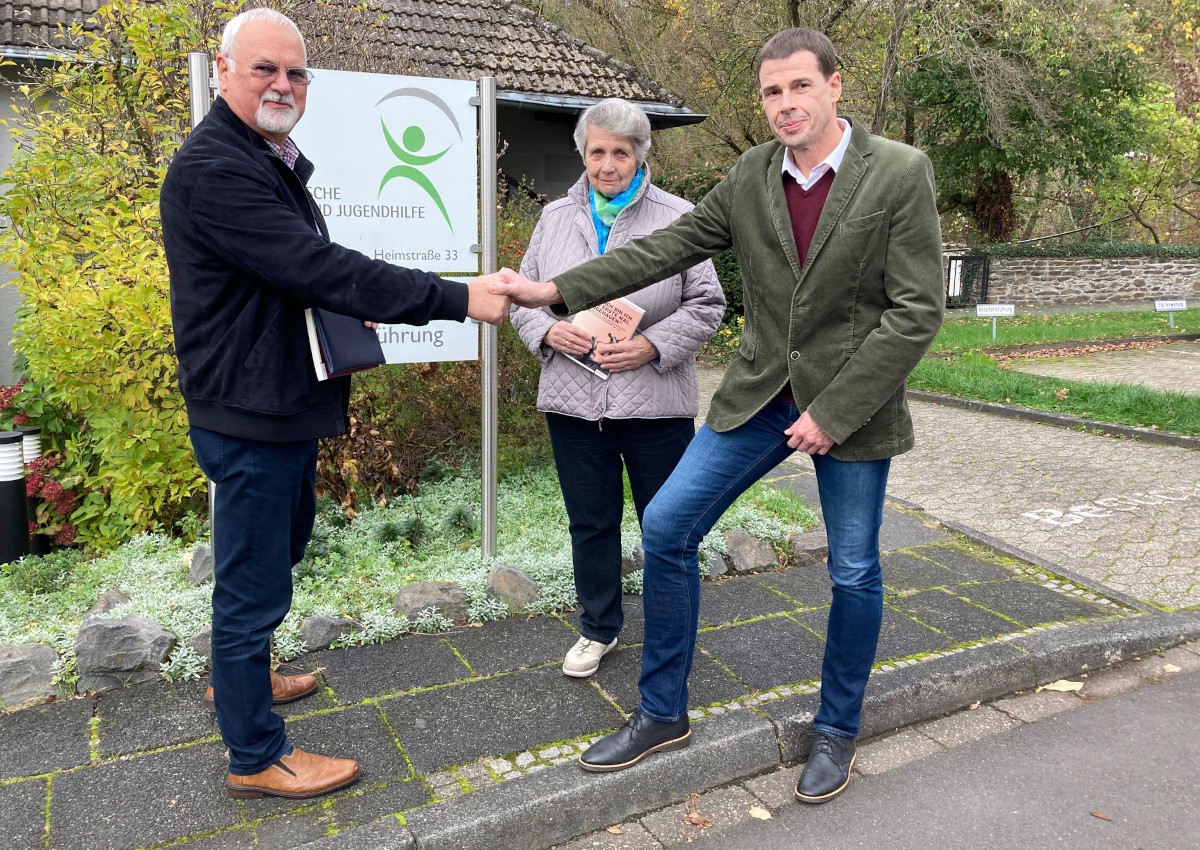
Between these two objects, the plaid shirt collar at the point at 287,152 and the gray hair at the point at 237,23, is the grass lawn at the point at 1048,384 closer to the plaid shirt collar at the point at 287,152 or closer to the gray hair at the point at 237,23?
the plaid shirt collar at the point at 287,152

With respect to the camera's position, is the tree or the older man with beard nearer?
the older man with beard

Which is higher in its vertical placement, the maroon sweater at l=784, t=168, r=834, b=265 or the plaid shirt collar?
the plaid shirt collar

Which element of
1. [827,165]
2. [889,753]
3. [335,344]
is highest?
[827,165]

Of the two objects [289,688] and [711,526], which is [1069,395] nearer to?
[711,526]

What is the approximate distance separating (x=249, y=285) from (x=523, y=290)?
0.88 meters

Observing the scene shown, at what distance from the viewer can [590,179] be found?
3.61 metres

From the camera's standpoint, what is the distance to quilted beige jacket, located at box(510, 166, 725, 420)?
3.56m

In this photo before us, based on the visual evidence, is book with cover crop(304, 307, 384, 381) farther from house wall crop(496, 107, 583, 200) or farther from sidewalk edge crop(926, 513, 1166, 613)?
house wall crop(496, 107, 583, 200)

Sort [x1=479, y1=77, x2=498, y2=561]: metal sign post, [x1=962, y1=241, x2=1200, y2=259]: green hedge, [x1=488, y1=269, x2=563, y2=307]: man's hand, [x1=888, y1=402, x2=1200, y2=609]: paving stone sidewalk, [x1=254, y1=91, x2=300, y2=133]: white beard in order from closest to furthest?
[x1=254, y1=91, x2=300, y2=133]: white beard < [x1=488, y1=269, x2=563, y2=307]: man's hand < [x1=479, y1=77, x2=498, y2=561]: metal sign post < [x1=888, y1=402, x2=1200, y2=609]: paving stone sidewalk < [x1=962, y1=241, x2=1200, y2=259]: green hedge

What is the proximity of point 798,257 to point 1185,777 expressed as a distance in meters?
2.18

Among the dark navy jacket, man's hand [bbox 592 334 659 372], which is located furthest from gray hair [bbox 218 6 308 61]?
man's hand [bbox 592 334 659 372]

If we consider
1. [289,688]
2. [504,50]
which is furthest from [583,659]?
[504,50]

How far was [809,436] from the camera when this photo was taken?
2.83 metres

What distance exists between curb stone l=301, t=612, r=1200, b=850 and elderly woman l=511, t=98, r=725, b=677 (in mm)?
677
